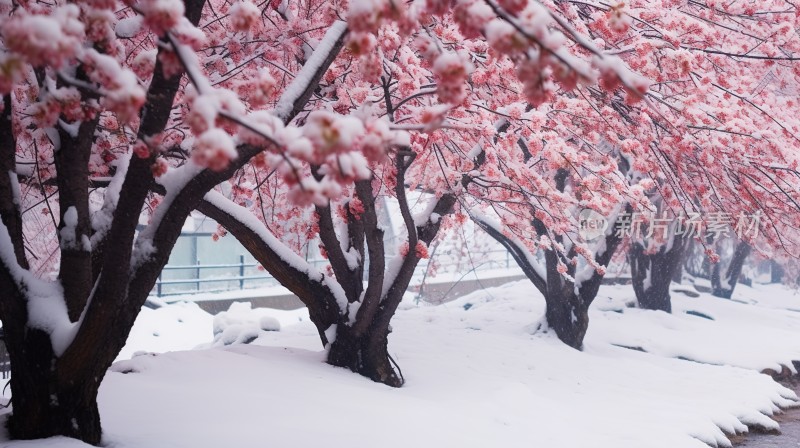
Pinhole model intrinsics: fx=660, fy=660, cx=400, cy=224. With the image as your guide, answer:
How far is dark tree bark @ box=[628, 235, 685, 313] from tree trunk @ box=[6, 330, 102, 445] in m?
13.8

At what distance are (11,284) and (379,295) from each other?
11.8 ft

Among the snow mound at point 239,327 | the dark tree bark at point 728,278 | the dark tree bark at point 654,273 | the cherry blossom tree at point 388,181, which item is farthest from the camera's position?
the dark tree bark at point 728,278

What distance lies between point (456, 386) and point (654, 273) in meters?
9.99

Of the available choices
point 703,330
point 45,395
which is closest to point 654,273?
point 703,330

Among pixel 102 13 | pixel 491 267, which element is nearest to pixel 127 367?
pixel 102 13

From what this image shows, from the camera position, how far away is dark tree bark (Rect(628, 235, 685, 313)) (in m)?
15.5

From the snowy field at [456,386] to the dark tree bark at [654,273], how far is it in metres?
0.71

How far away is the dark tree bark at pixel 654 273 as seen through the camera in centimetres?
1550

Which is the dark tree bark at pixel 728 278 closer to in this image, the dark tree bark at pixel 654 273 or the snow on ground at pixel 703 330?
the snow on ground at pixel 703 330

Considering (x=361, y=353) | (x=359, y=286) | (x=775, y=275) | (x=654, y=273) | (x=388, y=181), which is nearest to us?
(x=388, y=181)

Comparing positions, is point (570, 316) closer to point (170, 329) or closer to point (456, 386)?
point (456, 386)

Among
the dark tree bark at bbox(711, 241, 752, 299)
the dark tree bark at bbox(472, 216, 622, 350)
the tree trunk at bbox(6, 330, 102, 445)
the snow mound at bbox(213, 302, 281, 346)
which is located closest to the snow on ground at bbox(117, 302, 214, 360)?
the snow mound at bbox(213, 302, 281, 346)

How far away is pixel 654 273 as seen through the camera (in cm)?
1559

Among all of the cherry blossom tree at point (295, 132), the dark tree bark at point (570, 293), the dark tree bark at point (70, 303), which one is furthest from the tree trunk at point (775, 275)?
the dark tree bark at point (70, 303)
